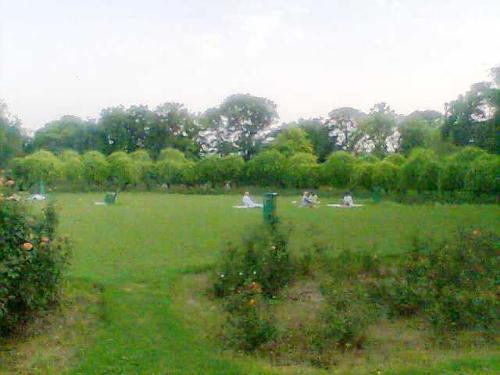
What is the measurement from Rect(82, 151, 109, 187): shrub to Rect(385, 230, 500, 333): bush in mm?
44546

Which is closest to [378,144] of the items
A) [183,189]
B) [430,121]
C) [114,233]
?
[430,121]

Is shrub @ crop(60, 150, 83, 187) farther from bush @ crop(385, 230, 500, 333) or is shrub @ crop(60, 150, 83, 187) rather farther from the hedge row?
bush @ crop(385, 230, 500, 333)

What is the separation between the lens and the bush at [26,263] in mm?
5402

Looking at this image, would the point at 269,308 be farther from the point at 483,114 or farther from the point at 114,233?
the point at 483,114

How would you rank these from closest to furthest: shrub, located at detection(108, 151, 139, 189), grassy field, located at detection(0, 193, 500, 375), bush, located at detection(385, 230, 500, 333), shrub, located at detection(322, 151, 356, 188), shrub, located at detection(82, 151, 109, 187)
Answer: grassy field, located at detection(0, 193, 500, 375) → bush, located at detection(385, 230, 500, 333) → shrub, located at detection(322, 151, 356, 188) → shrub, located at detection(108, 151, 139, 189) → shrub, located at detection(82, 151, 109, 187)

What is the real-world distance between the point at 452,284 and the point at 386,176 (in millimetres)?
34097

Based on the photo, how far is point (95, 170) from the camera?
5047 centimetres

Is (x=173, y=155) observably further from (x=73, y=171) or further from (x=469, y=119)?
(x=469, y=119)

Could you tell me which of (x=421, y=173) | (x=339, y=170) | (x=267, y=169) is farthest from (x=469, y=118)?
(x=267, y=169)

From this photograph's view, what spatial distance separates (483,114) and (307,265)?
30057 millimetres

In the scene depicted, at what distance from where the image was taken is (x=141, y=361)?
5250mm

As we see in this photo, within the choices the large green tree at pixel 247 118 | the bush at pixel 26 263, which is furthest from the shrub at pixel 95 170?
the bush at pixel 26 263

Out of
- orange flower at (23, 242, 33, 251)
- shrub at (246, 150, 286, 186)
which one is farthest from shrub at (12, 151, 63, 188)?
orange flower at (23, 242, 33, 251)

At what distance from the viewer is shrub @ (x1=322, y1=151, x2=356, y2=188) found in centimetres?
4453
